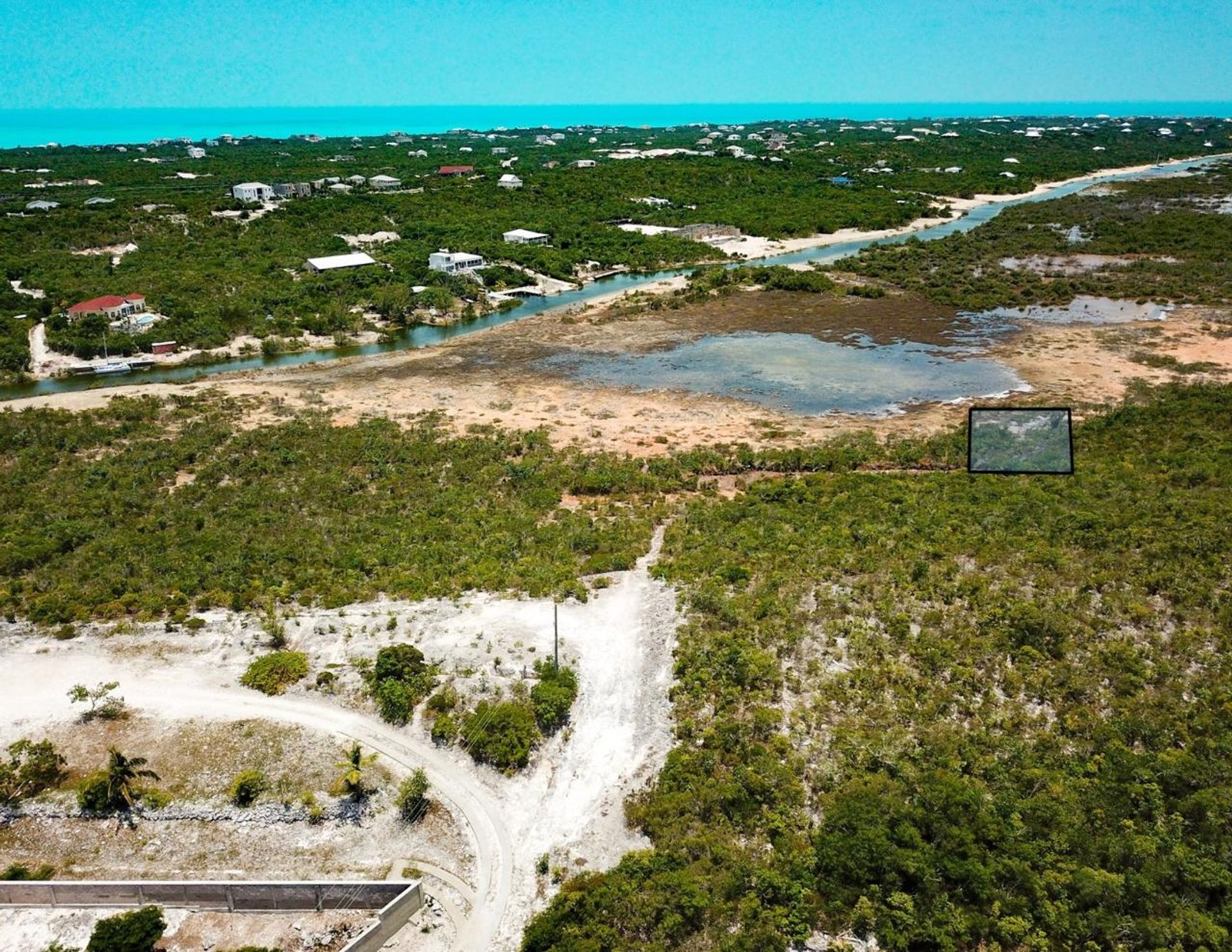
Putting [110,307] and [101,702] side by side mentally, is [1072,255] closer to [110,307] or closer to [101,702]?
[110,307]

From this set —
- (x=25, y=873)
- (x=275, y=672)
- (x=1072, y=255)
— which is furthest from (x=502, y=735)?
(x=1072, y=255)

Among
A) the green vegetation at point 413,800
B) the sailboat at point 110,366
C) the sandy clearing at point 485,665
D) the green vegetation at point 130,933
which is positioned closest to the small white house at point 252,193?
the sailboat at point 110,366

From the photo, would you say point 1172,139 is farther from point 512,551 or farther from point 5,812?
point 5,812

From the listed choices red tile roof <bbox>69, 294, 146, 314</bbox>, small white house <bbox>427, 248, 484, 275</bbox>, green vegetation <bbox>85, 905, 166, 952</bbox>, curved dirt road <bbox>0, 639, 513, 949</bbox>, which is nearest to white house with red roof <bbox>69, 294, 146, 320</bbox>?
red tile roof <bbox>69, 294, 146, 314</bbox>

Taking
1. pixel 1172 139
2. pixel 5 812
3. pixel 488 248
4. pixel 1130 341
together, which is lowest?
pixel 5 812

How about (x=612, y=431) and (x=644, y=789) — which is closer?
(x=644, y=789)

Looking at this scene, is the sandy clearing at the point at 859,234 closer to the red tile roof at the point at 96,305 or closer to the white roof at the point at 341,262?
the white roof at the point at 341,262

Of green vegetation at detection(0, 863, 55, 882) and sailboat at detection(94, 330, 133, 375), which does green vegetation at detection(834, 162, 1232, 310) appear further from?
green vegetation at detection(0, 863, 55, 882)

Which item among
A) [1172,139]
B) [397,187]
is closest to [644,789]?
[397,187]
